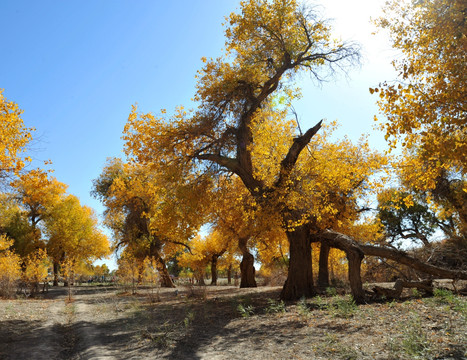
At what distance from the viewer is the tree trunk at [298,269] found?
40.5ft

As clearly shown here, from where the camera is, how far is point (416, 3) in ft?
25.1

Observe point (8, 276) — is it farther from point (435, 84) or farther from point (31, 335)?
point (435, 84)

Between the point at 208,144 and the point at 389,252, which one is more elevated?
the point at 208,144

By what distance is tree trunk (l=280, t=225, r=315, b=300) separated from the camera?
40.5 ft

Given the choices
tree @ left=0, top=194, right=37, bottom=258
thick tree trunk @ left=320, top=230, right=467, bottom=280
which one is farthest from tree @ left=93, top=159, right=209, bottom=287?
tree @ left=0, top=194, right=37, bottom=258

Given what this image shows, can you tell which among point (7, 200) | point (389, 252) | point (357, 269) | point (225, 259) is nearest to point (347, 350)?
point (357, 269)

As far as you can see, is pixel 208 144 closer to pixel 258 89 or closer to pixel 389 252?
pixel 258 89

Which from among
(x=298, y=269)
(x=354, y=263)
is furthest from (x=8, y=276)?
(x=354, y=263)

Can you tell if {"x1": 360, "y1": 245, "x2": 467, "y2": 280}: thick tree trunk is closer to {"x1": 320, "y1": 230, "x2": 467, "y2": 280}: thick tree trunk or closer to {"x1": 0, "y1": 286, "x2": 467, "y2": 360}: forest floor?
{"x1": 320, "y1": 230, "x2": 467, "y2": 280}: thick tree trunk

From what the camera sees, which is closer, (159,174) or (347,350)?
(347,350)

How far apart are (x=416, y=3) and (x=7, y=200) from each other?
3484cm

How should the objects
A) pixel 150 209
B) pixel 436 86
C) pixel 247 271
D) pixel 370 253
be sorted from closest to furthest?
pixel 436 86 → pixel 370 253 → pixel 247 271 → pixel 150 209

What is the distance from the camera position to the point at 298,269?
12516 millimetres

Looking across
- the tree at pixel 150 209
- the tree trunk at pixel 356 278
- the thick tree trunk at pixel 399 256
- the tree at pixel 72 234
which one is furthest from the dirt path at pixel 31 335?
the tree at pixel 72 234
